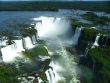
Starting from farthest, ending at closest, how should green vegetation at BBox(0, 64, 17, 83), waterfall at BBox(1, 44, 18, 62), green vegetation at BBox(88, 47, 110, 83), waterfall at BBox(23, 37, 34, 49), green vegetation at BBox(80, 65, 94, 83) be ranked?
waterfall at BBox(23, 37, 34, 49)
waterfall at BBox(1, 44, 18, 62)
green vegetation at BBox(80, 65, 94, 83)
green vegetation at BBox(88, 47, 110, 83)
green vegetation at BBox(0, 64, 17, 83)

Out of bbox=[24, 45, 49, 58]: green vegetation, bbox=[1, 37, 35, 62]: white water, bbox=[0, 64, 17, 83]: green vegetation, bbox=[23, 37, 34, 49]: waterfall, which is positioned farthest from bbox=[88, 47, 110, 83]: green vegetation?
bbox=[0, 64, 17, 83]: green vegetation

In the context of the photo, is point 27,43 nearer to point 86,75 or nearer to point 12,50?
point 12,50

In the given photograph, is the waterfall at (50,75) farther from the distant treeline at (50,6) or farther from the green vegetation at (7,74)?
the distant treeline at (50,6)

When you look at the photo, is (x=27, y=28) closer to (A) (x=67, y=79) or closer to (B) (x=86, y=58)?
(B) (x=86, y=58)

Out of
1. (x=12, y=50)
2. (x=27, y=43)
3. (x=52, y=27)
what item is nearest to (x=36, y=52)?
(x=12, y=50)

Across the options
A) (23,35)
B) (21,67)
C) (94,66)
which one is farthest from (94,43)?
(21,67)

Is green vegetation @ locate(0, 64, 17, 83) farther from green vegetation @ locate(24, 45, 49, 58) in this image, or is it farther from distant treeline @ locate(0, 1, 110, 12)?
distant treeline @ locate(0, 1, 110, 12)
